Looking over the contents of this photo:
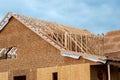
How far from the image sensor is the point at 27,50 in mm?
32500

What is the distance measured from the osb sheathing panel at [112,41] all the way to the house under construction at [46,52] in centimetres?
91

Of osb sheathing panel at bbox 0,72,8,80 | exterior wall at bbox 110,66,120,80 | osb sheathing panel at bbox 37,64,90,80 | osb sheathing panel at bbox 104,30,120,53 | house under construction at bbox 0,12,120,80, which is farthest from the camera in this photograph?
osb sheathing panel at bbox 104,30,120,53

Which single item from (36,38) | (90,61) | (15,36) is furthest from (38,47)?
(90,61)

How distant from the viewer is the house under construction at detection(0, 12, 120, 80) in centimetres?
2845

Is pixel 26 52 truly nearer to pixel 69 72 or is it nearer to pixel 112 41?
pixel 69 72

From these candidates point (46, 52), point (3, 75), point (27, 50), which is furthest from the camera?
point (3, 75)

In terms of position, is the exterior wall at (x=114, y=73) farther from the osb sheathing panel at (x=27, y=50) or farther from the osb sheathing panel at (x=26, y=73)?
the osb sheathing panel at (x=26, y=73)

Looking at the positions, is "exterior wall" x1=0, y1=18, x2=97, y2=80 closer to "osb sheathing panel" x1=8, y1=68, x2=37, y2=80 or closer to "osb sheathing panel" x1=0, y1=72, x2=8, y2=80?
"osb sheathing panel" x1=8, y1=68, x2=37, y2=80

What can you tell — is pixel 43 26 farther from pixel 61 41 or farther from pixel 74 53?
pixel 74 53

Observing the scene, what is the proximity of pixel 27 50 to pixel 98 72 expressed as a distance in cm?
698

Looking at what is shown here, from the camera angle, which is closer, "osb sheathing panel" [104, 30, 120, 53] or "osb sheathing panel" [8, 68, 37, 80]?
"osb sheathing panel" [8, 68, 37, 80]

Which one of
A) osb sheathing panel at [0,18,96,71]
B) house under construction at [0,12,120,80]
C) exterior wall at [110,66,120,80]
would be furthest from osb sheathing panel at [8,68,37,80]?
exterior wall at [110,66,120,80]

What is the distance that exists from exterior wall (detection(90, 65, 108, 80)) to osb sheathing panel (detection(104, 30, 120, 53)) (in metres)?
4.30

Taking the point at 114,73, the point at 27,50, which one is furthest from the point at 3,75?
the point at 114,73
